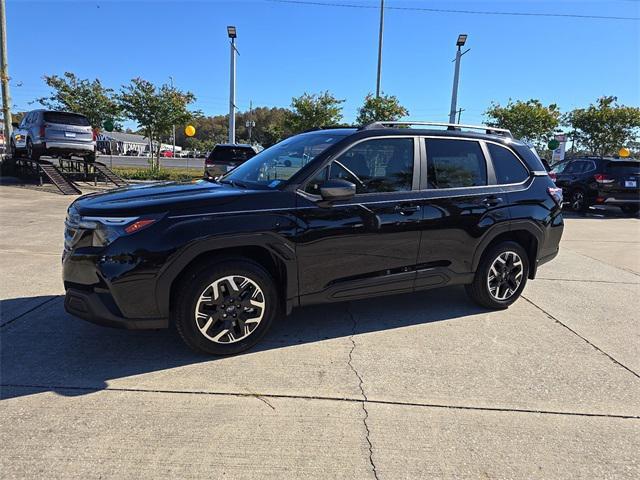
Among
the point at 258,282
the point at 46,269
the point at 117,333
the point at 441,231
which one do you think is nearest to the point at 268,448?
the point at 258,282

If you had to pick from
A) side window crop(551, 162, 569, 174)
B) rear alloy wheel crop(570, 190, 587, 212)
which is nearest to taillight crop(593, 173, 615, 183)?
rear alloy wheel crop(570, 190, 587, 212)

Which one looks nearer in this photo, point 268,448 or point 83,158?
point 268,448

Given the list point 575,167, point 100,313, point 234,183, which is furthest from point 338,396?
point 575,167

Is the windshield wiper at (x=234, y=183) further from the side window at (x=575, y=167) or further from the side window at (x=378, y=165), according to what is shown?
the side window at (x=575, y=167)

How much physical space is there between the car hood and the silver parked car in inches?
543

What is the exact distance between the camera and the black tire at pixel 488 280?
186 inches

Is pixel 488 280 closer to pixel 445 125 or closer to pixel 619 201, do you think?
pixel 445 125

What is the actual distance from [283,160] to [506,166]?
2.40 metres

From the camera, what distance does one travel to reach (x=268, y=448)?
2.56 m

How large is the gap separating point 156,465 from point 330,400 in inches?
45.9

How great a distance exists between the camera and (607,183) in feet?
46.1

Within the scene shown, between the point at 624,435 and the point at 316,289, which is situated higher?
the point at 316,289

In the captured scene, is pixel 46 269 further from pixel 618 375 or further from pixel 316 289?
pixel 618 375

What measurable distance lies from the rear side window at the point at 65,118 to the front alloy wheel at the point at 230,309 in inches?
595
